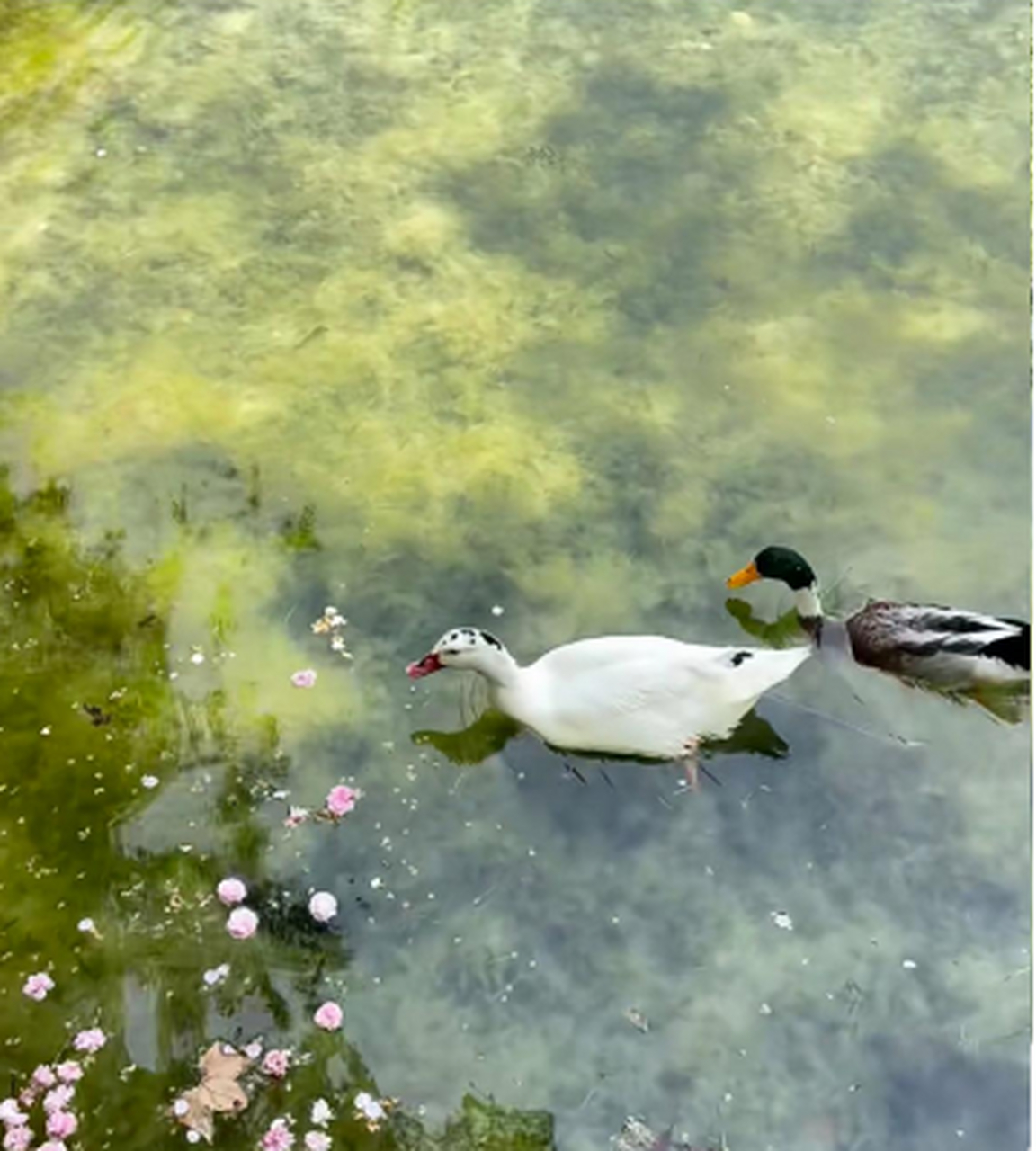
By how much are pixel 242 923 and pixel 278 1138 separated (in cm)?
52

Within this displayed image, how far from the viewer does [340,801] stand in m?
3.88

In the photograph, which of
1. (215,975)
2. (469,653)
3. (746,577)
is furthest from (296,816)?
(746,577)

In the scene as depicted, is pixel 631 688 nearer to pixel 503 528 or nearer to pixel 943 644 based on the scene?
pixel 943 644

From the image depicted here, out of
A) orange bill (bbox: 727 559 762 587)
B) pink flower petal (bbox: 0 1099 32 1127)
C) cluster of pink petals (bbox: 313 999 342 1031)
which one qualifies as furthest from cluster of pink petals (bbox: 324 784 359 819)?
orange bill (bbox: 727 559 762 587)

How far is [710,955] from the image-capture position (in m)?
3.60

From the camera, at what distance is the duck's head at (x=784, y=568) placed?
13.5 ft

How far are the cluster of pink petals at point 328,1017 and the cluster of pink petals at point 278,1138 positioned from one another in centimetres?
24

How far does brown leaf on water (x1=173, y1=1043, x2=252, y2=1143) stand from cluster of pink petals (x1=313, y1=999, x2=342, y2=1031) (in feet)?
0.55

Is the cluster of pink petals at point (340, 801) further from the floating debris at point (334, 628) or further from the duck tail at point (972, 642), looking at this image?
the duck tail at point (972, 642)

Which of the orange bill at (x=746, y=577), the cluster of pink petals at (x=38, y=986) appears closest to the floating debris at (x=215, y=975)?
the cluster of pink petals at (x=38, y=986)

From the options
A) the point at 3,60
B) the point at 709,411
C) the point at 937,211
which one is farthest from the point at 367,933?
the point at 3,60

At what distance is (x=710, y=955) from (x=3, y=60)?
4.40 meters

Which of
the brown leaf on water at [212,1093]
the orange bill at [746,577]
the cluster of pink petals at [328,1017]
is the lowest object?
the brown leaf on water at [212,1093]

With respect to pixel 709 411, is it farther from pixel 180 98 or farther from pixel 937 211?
pixel 180 98
